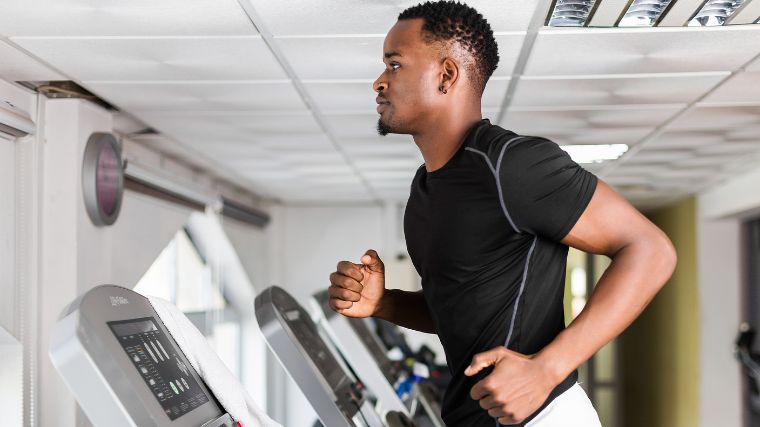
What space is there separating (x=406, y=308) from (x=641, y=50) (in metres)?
1.65

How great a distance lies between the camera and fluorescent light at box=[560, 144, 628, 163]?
465cm

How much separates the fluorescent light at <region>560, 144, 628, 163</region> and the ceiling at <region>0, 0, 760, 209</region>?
3.8 inches

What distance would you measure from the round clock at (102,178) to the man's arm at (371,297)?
2.33 metres

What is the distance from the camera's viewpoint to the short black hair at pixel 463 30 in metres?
1.23

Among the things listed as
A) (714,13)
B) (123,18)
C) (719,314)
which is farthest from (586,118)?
(719,314)

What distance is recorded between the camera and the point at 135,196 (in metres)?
4.48

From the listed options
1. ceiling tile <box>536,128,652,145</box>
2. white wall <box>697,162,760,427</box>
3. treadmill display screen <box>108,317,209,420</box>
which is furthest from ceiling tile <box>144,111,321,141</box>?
white wall <box>697,162,760,427</box>

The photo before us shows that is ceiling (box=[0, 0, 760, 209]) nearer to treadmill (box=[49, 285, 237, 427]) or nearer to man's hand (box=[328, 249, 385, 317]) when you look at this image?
man's hand (box=[328, 249, 385, 317])

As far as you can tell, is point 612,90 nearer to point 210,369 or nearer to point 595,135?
point 595,135

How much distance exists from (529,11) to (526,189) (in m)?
1.34

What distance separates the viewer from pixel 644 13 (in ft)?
7.91

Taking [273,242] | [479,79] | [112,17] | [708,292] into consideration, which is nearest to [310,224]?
[273,242]

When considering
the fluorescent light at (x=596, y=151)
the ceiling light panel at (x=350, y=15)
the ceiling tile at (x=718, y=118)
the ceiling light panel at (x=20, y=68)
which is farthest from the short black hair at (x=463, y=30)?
the fluorescent light at (x=596, y=151)

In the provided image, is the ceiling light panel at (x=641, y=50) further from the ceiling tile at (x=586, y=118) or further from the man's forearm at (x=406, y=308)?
the man's forearm at (x=406, y=308)
